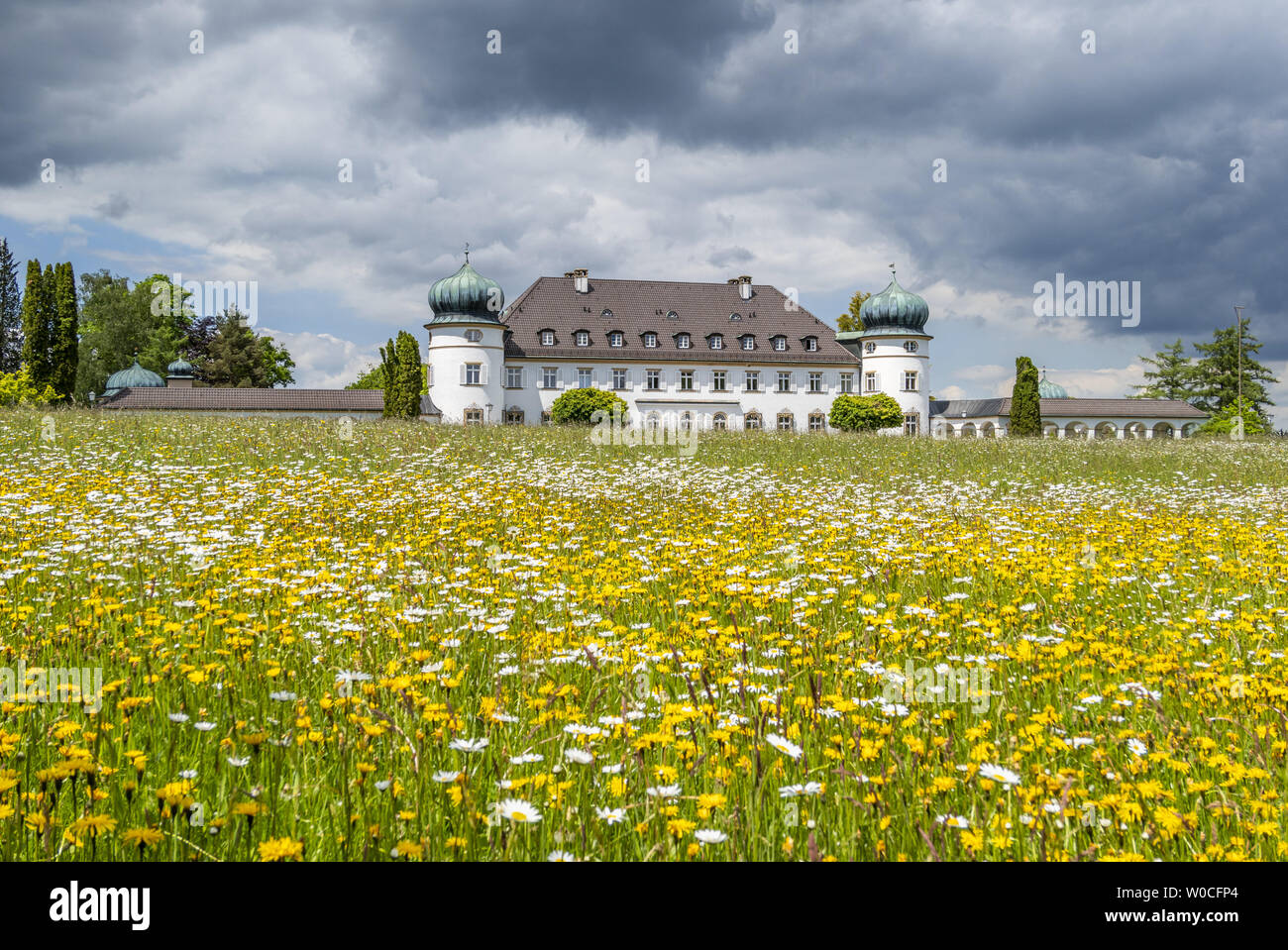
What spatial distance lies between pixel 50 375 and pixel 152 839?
2099 inches

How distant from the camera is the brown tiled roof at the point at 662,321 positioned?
60.2 meters

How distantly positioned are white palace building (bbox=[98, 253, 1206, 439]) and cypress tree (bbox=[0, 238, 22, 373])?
43.9 ft

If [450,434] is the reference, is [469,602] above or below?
below

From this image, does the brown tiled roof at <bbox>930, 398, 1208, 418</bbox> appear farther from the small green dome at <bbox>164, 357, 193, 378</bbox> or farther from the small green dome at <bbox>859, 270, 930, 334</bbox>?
the small green dome at <bbox>164, 357, 193, 378</bbox>

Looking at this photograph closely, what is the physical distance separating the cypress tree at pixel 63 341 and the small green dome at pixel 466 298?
21.0 meters

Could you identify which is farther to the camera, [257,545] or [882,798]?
[257,545]

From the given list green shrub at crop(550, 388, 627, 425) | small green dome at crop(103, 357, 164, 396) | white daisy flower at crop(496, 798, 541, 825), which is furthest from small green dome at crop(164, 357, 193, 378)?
white daisy flower at crop(496, 798, 541, 825)

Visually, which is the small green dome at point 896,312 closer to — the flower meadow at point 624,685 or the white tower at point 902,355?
the white tower at point 902,355

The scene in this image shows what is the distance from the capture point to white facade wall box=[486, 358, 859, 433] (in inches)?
2340

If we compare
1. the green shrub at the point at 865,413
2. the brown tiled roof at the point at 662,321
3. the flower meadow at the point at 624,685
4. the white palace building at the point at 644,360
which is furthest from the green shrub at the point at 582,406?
the flower meadow at the point at 624,685

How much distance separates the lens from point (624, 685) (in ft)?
11.1
